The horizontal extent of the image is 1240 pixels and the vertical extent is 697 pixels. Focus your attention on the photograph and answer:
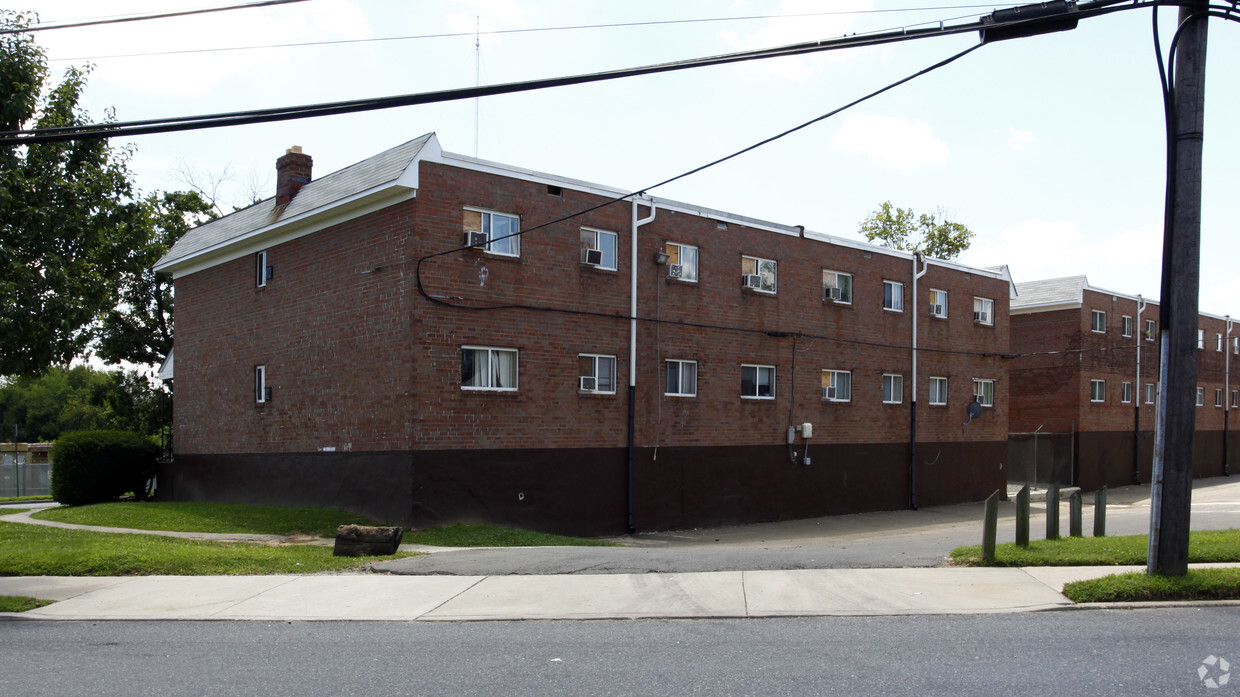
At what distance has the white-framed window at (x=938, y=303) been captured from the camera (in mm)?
30384

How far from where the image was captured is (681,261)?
2341cm

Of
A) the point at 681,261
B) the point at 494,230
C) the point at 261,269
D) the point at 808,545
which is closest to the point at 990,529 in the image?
the point at 808,545

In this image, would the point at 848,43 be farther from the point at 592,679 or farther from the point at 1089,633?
the point at 592,679

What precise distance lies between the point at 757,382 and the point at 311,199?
11659 mm

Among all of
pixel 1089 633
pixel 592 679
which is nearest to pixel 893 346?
pixel 1089 633

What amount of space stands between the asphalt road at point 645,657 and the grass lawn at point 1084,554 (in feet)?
8.14

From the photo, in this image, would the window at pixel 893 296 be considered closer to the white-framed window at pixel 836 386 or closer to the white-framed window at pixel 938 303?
the white-framed window at pixel 938 303

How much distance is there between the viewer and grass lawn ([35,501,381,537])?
19.0 m

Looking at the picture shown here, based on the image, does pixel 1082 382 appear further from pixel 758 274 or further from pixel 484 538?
pixel 484 538

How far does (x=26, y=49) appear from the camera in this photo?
55.2 ft

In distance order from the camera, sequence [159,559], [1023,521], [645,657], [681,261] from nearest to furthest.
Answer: [645,657] → [1023,521] → [159,559] → [681,261]

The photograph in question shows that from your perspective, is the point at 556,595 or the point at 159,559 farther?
the point at 159,559

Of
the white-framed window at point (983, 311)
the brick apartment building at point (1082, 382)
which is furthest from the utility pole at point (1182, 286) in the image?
the brick apartment building at point (1082, 382)

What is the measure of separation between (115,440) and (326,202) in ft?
37.9
